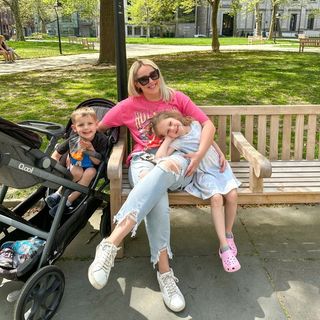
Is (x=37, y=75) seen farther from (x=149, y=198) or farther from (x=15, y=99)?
(x=149, y=198)

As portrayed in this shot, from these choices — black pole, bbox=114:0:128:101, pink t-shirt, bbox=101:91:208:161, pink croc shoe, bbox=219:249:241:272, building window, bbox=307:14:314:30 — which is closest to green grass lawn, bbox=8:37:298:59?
black pole, bbox=114:0:128:101

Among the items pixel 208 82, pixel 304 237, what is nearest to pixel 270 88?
pixel 208 82

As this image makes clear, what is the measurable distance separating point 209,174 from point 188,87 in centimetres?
611

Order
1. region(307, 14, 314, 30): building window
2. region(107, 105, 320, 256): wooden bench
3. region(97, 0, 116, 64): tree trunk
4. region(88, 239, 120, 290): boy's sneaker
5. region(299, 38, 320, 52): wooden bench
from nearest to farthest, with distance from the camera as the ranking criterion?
region(88, 239, 120, 290): boy's sneaker < region(107, 105, 320, 256): wooden bench < region(97, 0, 116, 64): tree trunk < region(299, 38, 320, 52): wooden bench < region(307, 14, 314, 30): building window

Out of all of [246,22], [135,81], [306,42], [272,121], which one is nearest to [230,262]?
[135,81]

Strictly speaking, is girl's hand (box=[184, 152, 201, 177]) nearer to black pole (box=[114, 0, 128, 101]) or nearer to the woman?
the woman

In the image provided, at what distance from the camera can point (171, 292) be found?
9.59 feet

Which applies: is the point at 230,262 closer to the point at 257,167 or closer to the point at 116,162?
the point at 257,167

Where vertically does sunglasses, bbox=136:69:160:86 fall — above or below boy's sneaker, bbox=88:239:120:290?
above

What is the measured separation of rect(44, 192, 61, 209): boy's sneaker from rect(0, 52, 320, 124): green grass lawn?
3298 mm

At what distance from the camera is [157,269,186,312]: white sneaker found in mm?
2846

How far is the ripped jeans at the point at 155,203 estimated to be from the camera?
2.89 meters

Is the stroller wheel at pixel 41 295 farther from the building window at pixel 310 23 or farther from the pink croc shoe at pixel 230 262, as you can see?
the building window at pixel 310 23

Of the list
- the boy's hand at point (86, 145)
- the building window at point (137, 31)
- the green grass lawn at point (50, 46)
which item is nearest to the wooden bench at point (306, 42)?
the green grass lawn at point (50, 46)
